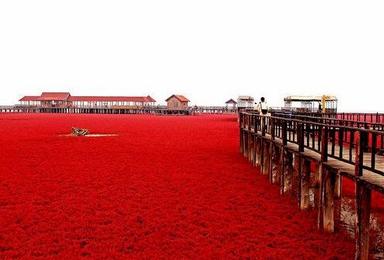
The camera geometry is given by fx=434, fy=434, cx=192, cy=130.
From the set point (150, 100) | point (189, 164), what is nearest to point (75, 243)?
point (189, 164)

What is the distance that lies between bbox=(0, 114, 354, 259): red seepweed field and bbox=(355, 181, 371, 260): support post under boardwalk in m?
0.91

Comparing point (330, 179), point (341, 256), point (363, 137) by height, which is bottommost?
point (341, 256)

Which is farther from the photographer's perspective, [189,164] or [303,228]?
[189,164]

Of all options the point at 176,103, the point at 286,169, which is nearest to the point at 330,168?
the point at 286,169

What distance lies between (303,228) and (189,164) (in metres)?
8.85

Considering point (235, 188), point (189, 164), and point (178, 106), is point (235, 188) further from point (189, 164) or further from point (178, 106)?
point (178, 106)

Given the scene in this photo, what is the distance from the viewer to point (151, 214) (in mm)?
10141

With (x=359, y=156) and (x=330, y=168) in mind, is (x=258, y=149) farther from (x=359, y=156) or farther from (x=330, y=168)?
(x=359, y=156)

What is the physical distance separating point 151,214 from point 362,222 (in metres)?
4.96

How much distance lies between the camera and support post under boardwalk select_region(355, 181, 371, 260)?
21.9 ft

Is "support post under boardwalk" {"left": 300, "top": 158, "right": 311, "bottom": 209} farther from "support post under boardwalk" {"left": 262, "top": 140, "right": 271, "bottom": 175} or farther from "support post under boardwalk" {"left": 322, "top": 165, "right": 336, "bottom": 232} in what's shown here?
"support post under boardwalk" {"left": 262, "top": 140, "right": 271, "bottom": 175}

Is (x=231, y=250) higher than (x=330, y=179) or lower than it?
lower

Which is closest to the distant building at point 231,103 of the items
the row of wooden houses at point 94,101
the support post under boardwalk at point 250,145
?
the row of wooden houses at point 94,101

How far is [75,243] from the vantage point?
8.13m
